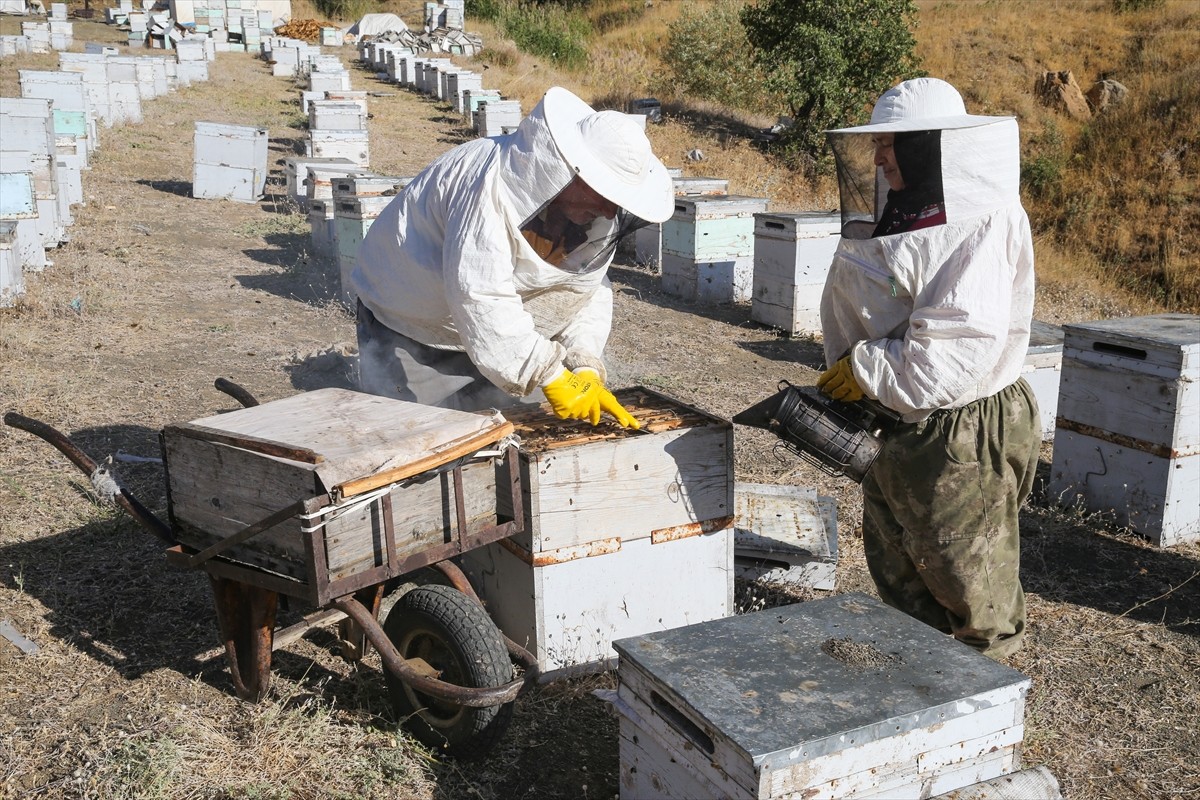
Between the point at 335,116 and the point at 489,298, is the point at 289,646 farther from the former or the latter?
the point at 335,116

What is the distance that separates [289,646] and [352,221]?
5082 mm

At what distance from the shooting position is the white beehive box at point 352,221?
24.9ft

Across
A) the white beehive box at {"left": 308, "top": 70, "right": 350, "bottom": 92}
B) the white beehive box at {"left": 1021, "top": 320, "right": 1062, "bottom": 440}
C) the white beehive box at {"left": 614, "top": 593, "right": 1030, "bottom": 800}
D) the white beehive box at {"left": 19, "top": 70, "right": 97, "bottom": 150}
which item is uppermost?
the white beehive box at {"left": 308, "top": 70, "right": 350, "bottom": 92}

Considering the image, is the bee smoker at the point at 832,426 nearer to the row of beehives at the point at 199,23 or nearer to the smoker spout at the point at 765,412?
the smoker spout at the point at 765,412

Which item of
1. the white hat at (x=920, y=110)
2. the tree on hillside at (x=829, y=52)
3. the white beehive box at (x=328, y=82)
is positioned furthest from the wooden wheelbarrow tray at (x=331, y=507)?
the white beehive box at (x=328, y=82)

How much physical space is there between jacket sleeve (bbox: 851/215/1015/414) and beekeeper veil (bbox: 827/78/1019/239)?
0.36 feet

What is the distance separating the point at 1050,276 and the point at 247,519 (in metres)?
12.8

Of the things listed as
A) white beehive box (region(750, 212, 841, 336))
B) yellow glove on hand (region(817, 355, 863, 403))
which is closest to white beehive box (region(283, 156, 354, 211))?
white beehive box (region(750, 212, 841, 336))

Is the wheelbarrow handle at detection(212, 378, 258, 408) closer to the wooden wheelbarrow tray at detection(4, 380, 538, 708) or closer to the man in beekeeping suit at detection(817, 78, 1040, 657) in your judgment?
the wooden wheelbarrow tray at detection(4, 380, 538, 708)

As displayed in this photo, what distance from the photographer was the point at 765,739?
1893 mm

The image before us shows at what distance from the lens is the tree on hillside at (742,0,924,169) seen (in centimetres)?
1567

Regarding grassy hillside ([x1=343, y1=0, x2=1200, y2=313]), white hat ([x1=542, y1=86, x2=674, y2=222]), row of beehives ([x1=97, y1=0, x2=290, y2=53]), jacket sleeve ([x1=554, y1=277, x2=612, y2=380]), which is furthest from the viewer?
row of beehives ([x1=97, y1=0, x2=290, y2=53])

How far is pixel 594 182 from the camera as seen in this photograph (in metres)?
2.86

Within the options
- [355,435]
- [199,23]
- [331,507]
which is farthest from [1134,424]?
[199,23]
